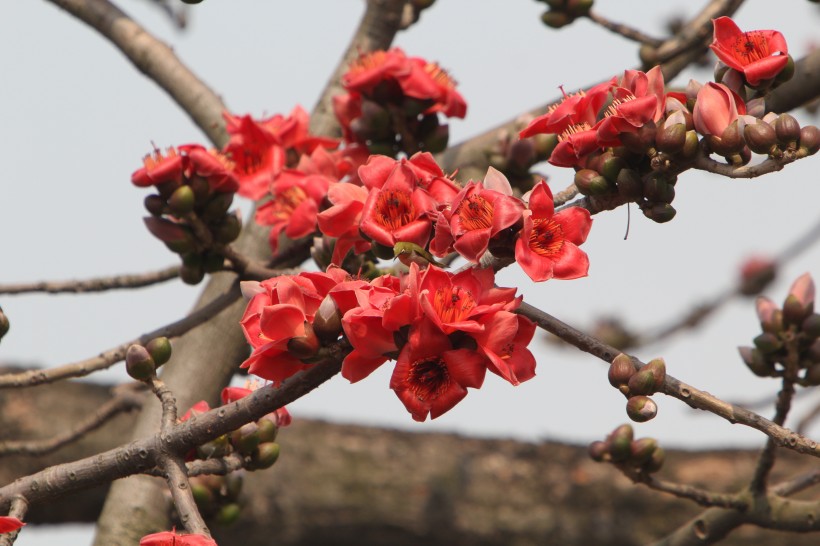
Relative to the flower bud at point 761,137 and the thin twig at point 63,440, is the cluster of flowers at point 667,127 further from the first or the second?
the thin twig at point 63,440

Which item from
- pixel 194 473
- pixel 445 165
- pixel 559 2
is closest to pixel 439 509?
pixel 445 165

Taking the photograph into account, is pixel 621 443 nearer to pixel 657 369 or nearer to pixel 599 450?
pixel 599 450

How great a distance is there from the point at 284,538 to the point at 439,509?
21.8 inches

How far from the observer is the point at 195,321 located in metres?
2.05

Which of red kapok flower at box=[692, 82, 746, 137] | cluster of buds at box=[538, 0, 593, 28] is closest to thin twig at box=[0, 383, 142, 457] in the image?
cluster of buds at box=[538, 0, 593, 28]

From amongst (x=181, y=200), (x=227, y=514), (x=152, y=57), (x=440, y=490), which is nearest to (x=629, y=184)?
(x=181, y=200)

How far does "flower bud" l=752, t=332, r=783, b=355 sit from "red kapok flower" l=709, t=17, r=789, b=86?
2.33 feet

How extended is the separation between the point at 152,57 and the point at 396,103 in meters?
0.84

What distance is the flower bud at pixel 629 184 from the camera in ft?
4.71

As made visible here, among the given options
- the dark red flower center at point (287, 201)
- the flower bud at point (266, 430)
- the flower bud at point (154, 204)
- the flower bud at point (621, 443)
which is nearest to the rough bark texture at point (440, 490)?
the dark red flower center at point (287, 201)

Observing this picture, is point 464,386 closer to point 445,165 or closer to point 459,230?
point 459,230

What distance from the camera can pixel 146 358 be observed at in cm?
160

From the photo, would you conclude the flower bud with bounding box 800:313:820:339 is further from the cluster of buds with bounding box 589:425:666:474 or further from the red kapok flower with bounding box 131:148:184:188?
the red kapok flower with bounding box 131:148:184:188

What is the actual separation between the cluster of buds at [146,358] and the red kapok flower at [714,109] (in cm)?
79
